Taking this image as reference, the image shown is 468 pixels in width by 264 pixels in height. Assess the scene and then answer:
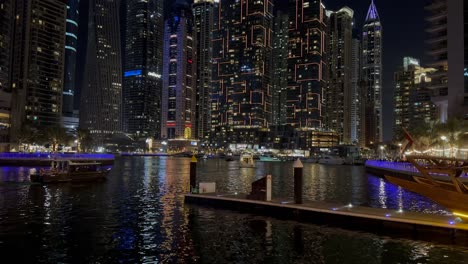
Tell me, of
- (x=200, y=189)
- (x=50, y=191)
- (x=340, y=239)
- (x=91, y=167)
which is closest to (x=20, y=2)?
(x=91, y=167)

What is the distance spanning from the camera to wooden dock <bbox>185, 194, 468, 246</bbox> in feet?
75.7

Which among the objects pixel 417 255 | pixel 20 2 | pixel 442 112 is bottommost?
pixel 417 255

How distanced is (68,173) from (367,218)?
133 feet

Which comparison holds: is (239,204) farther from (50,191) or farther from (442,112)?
(442,112)

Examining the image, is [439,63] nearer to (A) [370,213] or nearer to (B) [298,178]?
(B) [298,178]

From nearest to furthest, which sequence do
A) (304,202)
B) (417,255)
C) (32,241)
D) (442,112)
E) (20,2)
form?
(417,255) < (32,241) < (304,202) < (442,112) < (20,2)

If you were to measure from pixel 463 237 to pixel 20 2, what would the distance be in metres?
213

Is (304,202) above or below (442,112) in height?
below

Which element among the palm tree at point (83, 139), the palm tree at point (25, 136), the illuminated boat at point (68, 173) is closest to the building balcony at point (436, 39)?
the illuminated boat at point (68, 173)

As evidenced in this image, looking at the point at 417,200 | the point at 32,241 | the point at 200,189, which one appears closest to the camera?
the point at 32,241

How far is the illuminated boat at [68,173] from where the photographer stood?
5067 centimetres

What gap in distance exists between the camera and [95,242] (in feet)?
70.7

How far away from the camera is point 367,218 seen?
2588 centimetres

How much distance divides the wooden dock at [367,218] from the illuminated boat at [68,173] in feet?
89.7
